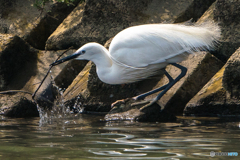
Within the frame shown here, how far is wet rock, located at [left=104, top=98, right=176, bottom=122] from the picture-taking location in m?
5.20

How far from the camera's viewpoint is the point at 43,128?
453cm

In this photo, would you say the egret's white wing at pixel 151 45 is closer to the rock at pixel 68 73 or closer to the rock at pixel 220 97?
the rock at pixel 220 97

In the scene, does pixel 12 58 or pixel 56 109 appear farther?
pixel 12 58

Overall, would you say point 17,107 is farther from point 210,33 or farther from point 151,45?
point 210,33

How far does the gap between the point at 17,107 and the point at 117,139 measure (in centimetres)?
290

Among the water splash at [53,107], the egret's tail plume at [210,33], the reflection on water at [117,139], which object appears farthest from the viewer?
the water splash at [53,107]

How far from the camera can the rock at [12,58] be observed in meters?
7.86

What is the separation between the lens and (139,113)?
5.21 meters

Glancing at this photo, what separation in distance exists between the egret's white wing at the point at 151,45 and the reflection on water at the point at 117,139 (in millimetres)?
1017

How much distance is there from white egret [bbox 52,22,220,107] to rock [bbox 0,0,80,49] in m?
4.45

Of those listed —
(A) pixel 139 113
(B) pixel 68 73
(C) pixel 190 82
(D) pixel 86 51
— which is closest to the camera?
(A) pixel 139 113

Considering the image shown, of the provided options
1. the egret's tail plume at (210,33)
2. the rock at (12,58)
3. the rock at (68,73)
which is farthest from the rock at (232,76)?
the rock at (12,58)

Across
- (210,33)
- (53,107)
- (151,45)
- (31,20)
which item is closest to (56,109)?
(53,107)

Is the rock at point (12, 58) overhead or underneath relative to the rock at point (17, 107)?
overhead
